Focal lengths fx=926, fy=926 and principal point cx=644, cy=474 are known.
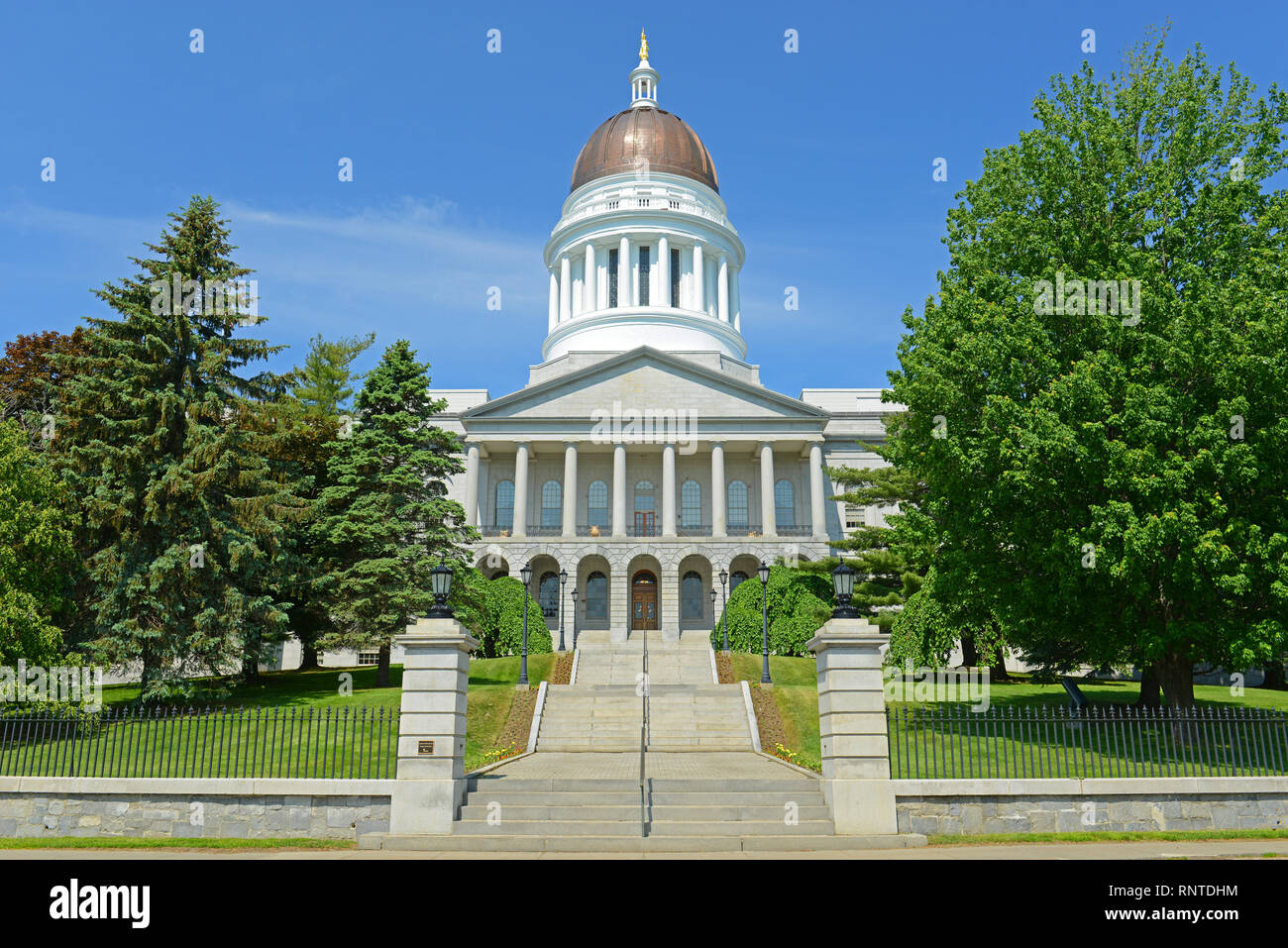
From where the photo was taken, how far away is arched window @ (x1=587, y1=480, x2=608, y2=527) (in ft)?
161

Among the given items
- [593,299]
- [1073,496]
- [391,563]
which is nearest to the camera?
[1073,496]

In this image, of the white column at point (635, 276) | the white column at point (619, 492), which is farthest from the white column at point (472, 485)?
the white column at point (635, 276)

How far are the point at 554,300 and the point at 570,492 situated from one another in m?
24.4

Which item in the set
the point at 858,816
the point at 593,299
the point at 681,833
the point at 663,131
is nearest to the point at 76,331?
the point at 681,833

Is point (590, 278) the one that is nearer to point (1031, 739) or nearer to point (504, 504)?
point (504, 504)

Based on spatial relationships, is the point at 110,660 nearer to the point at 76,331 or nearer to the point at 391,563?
the point at 391,563

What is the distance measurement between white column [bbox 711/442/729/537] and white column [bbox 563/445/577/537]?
22.8ft

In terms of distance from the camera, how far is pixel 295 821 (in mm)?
12852

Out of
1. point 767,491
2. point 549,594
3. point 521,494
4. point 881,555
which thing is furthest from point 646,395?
point 881,555

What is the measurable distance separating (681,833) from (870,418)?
139 feet

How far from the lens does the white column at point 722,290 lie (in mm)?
63188

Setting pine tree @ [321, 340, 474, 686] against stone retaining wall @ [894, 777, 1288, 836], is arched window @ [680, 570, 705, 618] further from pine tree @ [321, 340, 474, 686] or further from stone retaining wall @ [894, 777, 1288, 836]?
stone retaining wall @ [894, 777, 1288, 836]

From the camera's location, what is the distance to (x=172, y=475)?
2286 cm

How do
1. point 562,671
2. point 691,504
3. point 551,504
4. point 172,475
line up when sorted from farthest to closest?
point 551,504 < point 691,504 < point 562,671 < point 172,475
